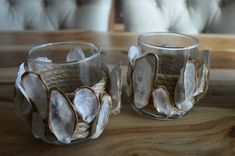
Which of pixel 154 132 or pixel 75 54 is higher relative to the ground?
pixel 75 54

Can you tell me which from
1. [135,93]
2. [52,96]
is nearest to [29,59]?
[52,96]

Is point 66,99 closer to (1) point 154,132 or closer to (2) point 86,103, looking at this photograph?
(2) point 86,103

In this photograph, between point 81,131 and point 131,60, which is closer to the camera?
point 81,131

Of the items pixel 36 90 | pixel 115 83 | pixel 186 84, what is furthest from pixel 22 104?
pixel 186 84

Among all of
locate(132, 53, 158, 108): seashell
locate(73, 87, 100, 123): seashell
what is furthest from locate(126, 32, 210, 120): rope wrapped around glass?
locate(73, 87, 100, 123): seashell

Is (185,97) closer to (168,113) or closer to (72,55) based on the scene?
(168,113)

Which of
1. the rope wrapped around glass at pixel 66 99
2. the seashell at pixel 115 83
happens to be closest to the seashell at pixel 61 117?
the rope wrapped around glass at pixel 66 99

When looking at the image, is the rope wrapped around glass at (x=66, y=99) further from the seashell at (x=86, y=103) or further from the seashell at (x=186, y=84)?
the seashell at (x=186, y=84)

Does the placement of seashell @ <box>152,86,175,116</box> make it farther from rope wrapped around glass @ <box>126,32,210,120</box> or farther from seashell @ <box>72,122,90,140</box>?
seashell @ <box>72,122,90,140</box>

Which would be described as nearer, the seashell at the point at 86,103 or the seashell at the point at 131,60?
the seashell at the point at 86,103
